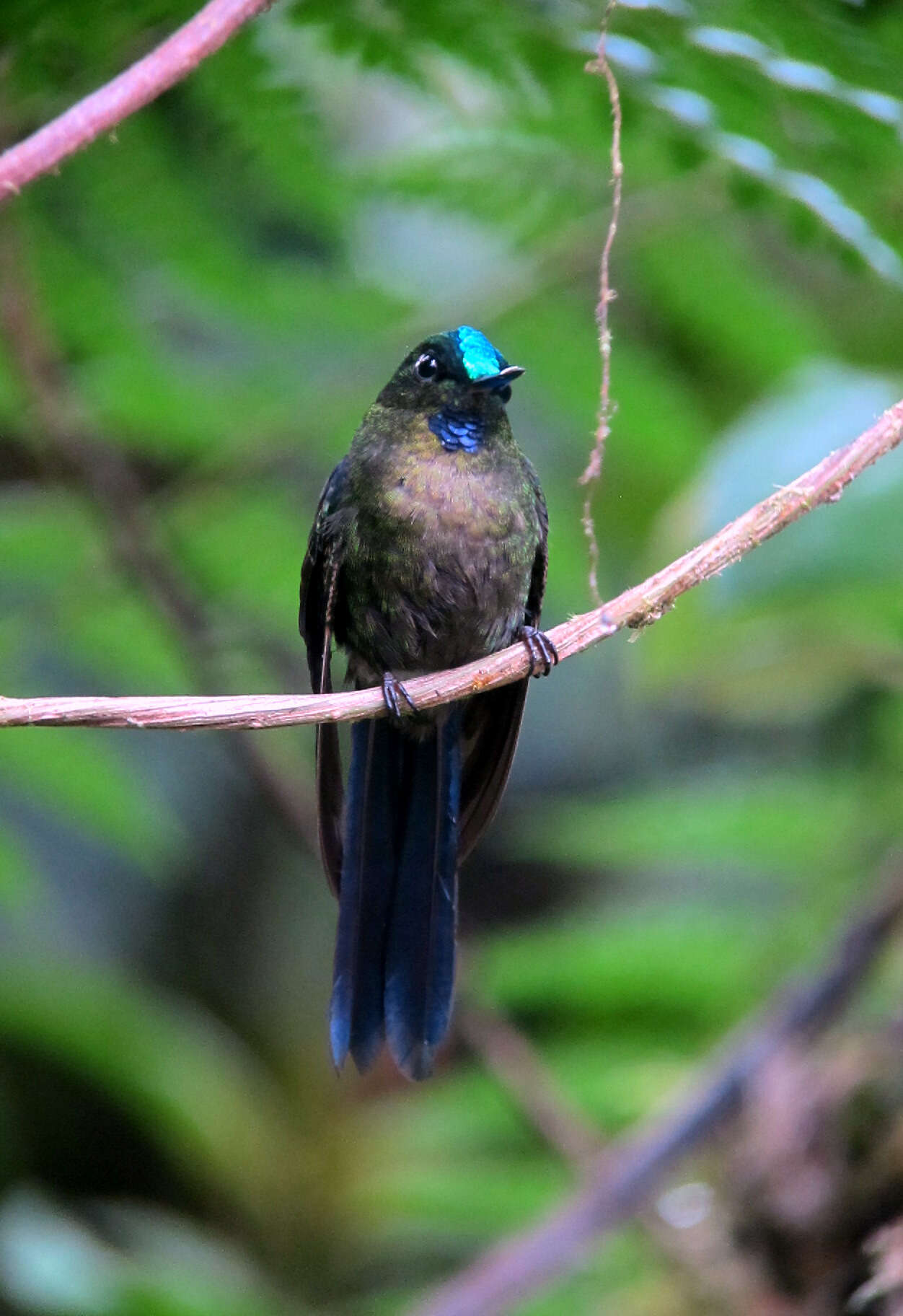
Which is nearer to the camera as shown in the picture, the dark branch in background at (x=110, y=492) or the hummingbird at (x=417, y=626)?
the hummingbird at (x=417, y=626)

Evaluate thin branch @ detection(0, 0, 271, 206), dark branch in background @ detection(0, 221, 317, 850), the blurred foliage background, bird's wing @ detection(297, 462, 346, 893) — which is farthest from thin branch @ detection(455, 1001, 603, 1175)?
thin branch @ detection(0, 0, 271, 206)

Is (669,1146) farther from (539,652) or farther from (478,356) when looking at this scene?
(478,356)

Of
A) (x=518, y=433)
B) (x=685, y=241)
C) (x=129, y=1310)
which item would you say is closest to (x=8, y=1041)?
(x=129, y=1310)

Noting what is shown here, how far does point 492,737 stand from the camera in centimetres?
202

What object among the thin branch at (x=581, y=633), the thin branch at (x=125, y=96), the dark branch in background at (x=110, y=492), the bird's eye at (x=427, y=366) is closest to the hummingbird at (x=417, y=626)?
the bird's eye at (x=427, y=366)

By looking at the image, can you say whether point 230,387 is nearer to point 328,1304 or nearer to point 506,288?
point 506,288

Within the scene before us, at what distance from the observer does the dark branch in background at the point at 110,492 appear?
2523mm

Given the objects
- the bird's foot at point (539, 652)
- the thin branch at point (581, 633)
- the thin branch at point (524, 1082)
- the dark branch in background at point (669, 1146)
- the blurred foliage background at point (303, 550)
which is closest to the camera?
the thin branch at point (581, 633)

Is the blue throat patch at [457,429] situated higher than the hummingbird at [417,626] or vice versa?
the blue throat patch at [457,429]

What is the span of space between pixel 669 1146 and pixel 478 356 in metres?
1.64

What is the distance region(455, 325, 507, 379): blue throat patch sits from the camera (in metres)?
1.66

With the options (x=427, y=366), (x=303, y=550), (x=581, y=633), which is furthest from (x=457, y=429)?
(x=303, y=550)

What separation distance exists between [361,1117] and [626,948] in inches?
59.9

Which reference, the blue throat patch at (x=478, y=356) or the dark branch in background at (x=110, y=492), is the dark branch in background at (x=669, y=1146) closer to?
the dark branch in background at (x=110, y=492)
